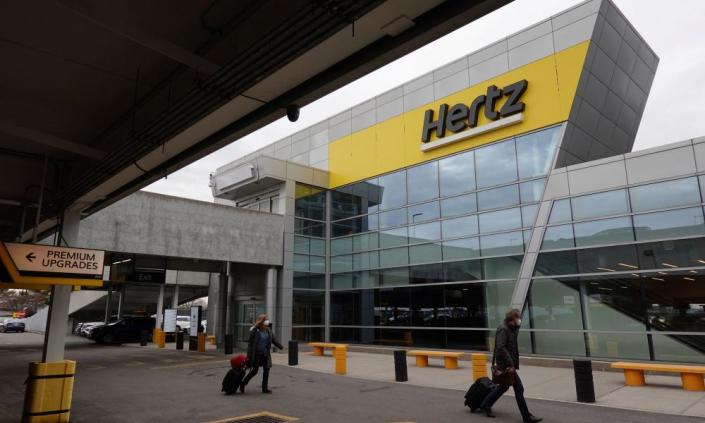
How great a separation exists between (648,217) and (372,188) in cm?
1238

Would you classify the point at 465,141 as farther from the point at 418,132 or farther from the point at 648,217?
the point at 648,217

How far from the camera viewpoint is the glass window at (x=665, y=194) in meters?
13.6

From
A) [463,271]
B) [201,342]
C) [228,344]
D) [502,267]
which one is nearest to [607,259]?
[502,267]

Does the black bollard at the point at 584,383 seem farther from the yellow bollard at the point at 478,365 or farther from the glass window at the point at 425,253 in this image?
the glass window at the point at 425,253

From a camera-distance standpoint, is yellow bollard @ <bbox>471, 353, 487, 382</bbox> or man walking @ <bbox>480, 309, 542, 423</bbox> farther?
yellow bollard @ <bbox>471, 353, 487, 382</bbox>

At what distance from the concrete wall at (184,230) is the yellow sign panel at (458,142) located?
16.6ft

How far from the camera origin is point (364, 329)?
2273 centimetres

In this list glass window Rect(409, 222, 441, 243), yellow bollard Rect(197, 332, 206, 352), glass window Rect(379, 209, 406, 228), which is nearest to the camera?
glass window Rect(409, 222, 441, 243)

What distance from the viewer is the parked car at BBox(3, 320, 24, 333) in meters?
43.1

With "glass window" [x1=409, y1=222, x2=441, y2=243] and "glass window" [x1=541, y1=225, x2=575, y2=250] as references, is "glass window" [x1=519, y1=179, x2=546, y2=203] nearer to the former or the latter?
"glass window" [x1=541, y1=225, x2=575, y2=250]

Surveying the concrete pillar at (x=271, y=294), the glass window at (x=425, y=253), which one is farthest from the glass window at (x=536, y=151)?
the concrete pillar at (x=271, y=294)

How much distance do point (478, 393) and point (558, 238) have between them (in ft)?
29.7

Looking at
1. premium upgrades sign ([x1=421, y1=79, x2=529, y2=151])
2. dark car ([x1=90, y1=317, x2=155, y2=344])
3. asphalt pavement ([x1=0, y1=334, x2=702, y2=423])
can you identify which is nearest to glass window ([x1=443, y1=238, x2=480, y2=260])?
premium upgrades sign ([x1=421, y1=79, x2=529, y2=151])

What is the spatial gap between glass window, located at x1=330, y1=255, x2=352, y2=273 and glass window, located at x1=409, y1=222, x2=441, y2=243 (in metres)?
4.31
